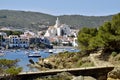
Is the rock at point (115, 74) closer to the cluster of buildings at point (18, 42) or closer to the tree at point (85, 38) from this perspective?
the tree at point (85, 38)

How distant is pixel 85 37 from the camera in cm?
4441

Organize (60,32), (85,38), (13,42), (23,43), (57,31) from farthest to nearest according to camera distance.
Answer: (57,31), (60,32), (23,43), (13,42), (85,38)

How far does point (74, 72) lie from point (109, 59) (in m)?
9.60

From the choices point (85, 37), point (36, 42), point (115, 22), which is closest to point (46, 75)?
point (115, 22)

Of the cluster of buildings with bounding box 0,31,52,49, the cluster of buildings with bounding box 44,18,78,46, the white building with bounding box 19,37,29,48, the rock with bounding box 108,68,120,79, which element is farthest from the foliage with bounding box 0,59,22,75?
the cluster of buildings with bounding box 44,18,78,46

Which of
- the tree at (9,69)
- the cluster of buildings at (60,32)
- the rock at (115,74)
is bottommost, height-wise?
the cluster of buildings at (60,32)

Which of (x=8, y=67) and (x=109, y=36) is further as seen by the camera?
(x=109, y=36)

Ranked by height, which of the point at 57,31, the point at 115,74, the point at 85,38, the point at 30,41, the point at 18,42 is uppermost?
the point at 85,38

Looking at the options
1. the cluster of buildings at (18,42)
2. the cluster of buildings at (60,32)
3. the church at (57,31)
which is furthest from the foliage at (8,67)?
the church at (57,31)

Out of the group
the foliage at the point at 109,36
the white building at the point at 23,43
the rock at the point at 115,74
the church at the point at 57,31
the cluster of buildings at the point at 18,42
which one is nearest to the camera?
the rock at the point at 115,74

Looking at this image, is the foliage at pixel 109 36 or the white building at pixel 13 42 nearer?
the foliage at pixel 109 36

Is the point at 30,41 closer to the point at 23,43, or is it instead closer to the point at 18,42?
the point at 23,43

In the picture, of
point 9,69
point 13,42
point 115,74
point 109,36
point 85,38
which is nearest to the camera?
point 9,69

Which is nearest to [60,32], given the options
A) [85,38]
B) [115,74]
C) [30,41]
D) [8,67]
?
[30,41]
